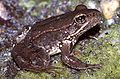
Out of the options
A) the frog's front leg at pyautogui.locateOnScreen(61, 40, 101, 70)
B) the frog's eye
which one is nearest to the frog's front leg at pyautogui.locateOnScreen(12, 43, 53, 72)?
the frog's front leg at pyautogui.locateOnScreen(61, 40, 101, 70)

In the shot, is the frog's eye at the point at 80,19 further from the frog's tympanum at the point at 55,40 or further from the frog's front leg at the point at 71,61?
the frog's front leg at the point at 71,61

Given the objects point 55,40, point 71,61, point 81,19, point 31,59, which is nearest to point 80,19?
point 81,19

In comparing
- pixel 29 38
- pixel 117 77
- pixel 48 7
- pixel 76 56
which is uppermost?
pixel 48 7

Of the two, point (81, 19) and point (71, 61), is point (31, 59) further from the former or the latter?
point (81, 19)

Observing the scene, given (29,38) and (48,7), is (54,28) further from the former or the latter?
(48,7)

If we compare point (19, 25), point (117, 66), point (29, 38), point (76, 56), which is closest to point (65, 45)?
point (76, 56)

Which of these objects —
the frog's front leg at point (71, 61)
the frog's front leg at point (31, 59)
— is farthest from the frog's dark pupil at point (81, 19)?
the frog's front leg at point (31, 59)

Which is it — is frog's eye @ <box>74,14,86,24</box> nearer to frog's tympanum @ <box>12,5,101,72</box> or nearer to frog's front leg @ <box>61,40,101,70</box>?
frog's tympanum @ <box>12,5,101,72</box>

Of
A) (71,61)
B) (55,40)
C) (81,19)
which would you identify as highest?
(81,19)
